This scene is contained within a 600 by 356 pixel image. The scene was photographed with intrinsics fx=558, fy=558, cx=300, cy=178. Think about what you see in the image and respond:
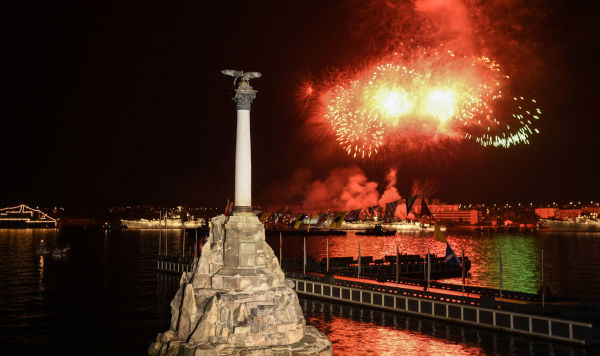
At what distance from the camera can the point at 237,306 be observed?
3425cm

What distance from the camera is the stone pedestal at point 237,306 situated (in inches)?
1328

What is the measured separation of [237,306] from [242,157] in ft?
31.7

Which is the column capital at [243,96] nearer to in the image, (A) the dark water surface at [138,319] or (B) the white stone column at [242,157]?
(B) the white stone column at [242,157]

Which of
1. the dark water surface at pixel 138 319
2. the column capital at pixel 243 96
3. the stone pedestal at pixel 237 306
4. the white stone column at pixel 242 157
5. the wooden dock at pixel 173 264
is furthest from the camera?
the wooden dock at pixel 173 264

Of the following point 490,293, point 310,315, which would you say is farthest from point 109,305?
point 490,293

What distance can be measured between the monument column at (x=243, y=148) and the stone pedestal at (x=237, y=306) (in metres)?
1.04

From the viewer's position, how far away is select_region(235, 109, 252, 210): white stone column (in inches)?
1459

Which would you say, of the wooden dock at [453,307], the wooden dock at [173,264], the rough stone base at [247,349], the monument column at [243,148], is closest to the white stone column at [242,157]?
the monument column at [243,148]

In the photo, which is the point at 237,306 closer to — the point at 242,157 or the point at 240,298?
the point at 240,298

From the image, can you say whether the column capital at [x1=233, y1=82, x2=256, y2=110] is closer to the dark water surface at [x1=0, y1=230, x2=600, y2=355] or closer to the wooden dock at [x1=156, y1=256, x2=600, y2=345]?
the dark water surface at [x1=0, y1=230, x2=600, y2=355]

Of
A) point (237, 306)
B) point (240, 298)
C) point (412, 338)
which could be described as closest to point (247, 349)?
point (237, 306)

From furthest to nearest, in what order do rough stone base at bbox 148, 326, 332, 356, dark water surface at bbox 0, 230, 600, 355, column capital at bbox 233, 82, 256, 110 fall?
dark water surface at bbox 0, 230, 600, 355, column capital at bbox 233, 82, 256, 110, rough stone base at bbox 148, 326, 332, 356

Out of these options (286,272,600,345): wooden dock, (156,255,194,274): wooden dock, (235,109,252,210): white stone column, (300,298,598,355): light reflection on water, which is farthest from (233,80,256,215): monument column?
(156,255,194,274): wooden dock

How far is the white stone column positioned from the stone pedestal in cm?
128
